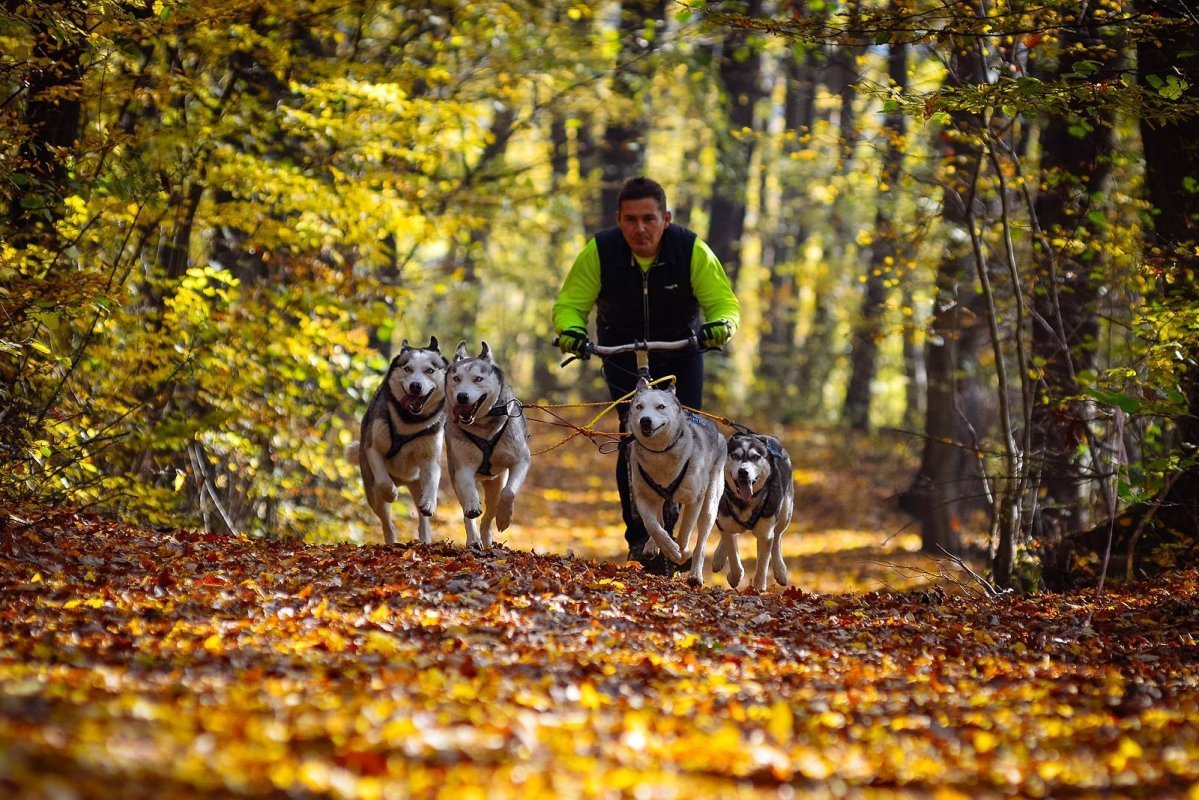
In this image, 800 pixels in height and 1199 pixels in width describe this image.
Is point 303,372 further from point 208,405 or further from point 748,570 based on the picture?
point 748,570

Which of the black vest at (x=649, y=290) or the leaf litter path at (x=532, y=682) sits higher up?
the black vest at (x=649, y=290)

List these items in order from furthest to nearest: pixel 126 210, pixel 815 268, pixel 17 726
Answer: pixel 815 268 → pixel 126 210 → pixel 17 726

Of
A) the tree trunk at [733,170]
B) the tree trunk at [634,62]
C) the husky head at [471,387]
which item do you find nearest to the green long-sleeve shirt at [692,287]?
the husky head at [471,387]

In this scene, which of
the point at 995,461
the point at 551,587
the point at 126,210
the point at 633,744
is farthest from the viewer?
the point at 995,461

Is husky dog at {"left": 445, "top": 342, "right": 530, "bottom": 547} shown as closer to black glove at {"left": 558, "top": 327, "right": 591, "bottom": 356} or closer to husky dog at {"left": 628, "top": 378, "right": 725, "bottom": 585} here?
black glove at {"left": 558, "top": 327, "right": 591, "bottom": 356}

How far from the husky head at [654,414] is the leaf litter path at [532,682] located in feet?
3.10

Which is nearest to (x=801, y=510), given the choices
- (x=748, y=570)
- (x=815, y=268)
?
(x=748, y=570)

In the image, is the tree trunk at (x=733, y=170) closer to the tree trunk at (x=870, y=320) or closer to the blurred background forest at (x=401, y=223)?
the tree trunk at (x=870, y=320)

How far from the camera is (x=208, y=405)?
10.0 metres

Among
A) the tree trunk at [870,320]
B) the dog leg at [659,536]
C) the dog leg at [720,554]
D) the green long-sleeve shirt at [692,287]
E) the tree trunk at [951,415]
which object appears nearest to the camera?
the dog leg at [659,536]

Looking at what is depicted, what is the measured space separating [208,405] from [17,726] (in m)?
7.17

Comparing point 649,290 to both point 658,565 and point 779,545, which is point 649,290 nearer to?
point 658,565

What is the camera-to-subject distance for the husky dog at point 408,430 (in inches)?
316

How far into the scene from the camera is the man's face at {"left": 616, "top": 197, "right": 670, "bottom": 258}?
7.68 metres
